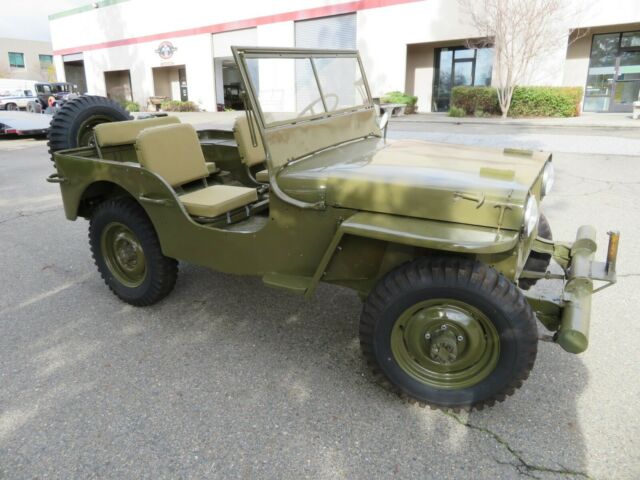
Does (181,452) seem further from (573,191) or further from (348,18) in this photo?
(348,18)

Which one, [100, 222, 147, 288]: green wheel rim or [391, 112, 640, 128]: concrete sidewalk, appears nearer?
[100, 222, 147, 288]: green wheel rim

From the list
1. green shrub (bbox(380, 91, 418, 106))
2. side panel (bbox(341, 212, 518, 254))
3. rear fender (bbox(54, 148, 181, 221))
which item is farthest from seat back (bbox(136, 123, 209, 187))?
green shrub (bbox(380, 91, 418, 106))

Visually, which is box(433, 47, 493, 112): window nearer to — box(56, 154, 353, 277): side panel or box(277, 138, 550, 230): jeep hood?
box(277, 138, 550, 230): jeep hood

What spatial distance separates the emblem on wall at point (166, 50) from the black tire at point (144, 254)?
85.7 feet

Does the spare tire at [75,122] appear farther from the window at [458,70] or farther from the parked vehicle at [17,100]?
the parked vehicle at [17,100]

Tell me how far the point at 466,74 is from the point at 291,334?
1894 cm

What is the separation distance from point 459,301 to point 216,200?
1714 mm

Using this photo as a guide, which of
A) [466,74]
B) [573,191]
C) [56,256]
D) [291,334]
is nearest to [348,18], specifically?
[466,74]

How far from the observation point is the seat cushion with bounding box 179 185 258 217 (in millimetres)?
3139

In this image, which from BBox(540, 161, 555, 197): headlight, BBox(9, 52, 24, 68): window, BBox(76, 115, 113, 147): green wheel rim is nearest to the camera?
BBox(540, 161, 555, 197): headlight

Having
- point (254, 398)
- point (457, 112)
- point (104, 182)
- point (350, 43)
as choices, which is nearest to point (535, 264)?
point (254, 398)

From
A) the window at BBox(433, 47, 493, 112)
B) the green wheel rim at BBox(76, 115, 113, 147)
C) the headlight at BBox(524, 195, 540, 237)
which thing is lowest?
the headlight at BBox(524, 195, 540, 237)

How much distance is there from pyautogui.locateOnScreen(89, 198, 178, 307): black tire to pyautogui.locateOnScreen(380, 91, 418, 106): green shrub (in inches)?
643

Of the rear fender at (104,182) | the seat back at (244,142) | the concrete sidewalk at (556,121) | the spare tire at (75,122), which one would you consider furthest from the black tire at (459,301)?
the concrete sidewalk at (556,121)
